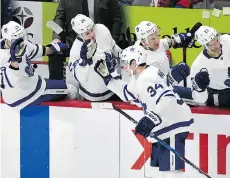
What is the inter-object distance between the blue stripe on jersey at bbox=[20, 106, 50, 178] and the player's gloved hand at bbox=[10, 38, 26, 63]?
1.38ft

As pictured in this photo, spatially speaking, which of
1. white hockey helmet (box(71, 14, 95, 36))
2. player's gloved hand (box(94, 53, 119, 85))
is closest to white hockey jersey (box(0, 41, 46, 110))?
white hockey helmet (box(71, 14, 95, 36))

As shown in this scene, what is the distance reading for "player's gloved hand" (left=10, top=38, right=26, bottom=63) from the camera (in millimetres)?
5602

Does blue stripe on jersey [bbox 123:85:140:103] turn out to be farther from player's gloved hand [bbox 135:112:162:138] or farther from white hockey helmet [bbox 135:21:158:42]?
white hockey helmet [bbox 135:21:158:42]

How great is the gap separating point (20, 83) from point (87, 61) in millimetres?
496

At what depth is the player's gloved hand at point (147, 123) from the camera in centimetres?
505

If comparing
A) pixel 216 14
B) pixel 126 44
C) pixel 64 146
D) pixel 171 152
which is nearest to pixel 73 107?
pixel 64 146

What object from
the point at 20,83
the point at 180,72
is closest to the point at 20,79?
the point at 20,83

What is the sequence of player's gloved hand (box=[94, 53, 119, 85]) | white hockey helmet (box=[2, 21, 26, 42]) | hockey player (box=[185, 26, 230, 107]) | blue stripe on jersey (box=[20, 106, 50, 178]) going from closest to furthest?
hockey player (box=[185, 26, 230, 107]), player's gloved hand (box=[94, 53, 119, 85]), white hockey helmet (box=[2, 21, 26, 42]), blue stripe on jersey (box=[20, 106, 50, 178])

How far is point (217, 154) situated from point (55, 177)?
1194mm

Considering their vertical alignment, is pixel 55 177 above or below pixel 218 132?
below

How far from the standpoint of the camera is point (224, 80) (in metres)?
5.58

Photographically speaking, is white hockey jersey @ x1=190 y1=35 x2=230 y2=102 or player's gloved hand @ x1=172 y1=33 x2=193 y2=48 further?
player's gloved hand @ x1=172 y1=33 x2=193 y2=48

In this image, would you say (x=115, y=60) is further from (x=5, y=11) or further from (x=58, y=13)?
(x=5, y=11)

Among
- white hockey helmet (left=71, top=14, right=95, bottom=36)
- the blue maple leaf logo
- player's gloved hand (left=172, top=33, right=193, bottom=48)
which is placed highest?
white hockey helmet (left=71, top=14, right=95, bottom=36)
